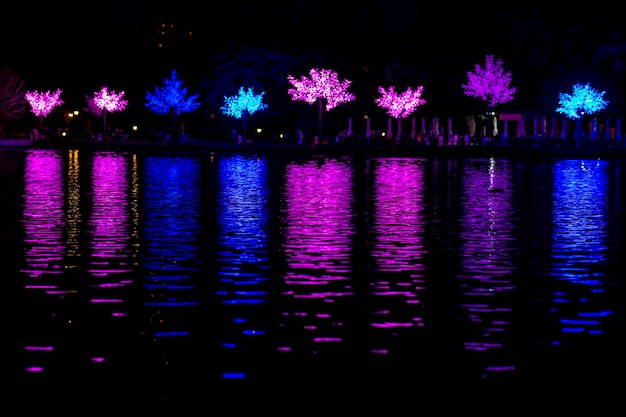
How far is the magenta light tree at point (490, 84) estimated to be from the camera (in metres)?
74.1

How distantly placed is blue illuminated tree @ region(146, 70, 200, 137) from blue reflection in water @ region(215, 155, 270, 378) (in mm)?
50835

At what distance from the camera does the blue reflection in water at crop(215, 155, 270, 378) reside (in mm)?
9852

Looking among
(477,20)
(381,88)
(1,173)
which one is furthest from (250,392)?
(477,20)

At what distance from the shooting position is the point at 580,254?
15.8 meters

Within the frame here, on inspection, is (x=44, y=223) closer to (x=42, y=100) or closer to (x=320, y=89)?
(x=320, y=89)

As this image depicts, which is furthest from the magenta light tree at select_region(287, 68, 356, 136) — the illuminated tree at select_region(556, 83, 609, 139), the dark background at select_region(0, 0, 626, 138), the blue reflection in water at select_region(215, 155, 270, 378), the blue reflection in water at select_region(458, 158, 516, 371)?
the blue reflection in water at select_region(458, 158, 516, 371)

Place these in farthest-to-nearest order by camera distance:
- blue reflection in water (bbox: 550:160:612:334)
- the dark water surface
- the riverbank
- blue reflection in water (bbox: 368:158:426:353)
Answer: the riverbank → blue reflection in water (bbox: 550:160:612:334) → blue reflection in water (bbox: 368:158:426:353) → the dark water surface

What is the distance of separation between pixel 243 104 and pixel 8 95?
2165cm

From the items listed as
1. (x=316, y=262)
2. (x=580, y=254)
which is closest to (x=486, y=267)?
(x=580, y=254)

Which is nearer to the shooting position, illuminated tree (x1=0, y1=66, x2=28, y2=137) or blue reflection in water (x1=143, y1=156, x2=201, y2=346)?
blue reflection in water (x1=143, y1=156, x2=201, y2=346)

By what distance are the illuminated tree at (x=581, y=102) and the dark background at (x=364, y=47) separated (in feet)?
5.56

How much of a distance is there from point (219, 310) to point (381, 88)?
66503mm

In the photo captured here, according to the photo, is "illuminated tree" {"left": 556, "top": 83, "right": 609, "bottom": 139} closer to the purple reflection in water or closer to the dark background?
the dark background

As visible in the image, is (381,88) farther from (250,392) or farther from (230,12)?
(250,392)
